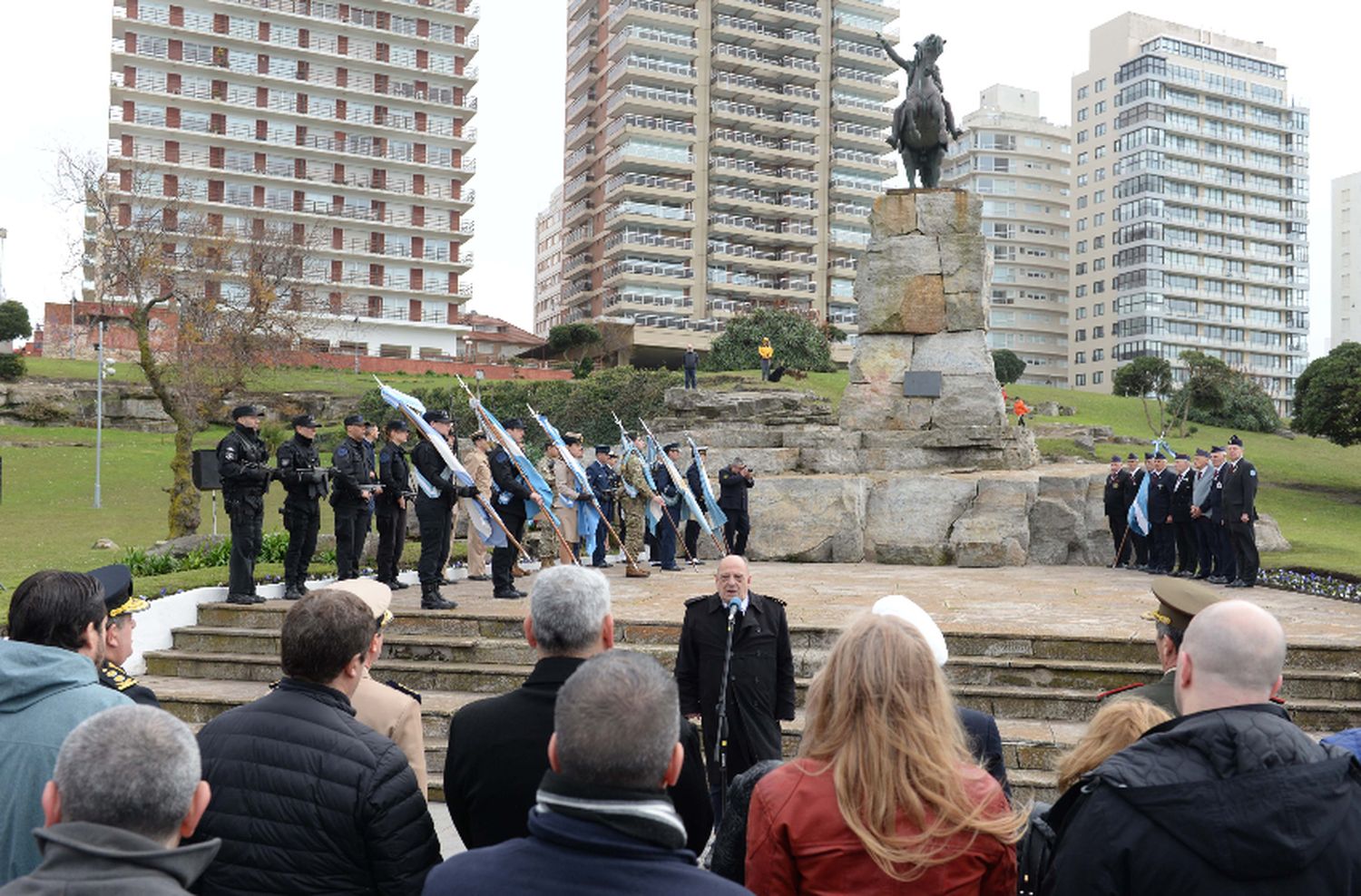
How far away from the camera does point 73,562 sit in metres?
16.2

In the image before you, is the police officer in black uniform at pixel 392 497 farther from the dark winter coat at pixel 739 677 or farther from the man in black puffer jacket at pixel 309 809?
the man in black puffer jacket at pixel 309 809

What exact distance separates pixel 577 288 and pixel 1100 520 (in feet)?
189

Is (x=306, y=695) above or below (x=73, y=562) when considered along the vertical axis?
above

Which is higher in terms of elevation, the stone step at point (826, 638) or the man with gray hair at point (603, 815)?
the man with gray hair at point (603, 815)

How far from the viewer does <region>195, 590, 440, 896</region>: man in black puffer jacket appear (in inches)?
113

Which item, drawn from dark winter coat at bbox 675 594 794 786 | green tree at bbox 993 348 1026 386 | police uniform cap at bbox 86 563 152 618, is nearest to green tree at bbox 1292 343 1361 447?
green tree at bbox 993 348 1026 386

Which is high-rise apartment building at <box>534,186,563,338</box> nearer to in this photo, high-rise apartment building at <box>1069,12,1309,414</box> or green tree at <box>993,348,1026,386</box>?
high-rise apartment building at <box>1069,12,1309,414</box>

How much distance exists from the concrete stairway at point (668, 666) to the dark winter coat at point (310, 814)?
427 centimetres

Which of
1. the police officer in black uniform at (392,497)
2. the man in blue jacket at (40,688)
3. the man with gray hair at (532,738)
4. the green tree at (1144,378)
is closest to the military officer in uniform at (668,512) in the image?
the police officer in black uniform at (392,497)

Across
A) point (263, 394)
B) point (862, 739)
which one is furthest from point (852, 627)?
point (263, 394)

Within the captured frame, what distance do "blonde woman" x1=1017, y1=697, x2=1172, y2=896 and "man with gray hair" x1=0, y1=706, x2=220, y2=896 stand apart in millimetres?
1919

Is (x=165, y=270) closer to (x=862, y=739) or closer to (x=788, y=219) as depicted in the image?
(x=862, y=739)

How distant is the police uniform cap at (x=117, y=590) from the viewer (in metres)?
4.11

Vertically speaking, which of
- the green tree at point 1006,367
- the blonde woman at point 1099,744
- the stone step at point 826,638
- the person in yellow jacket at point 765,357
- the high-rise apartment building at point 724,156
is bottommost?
the stone step at point 826,638
